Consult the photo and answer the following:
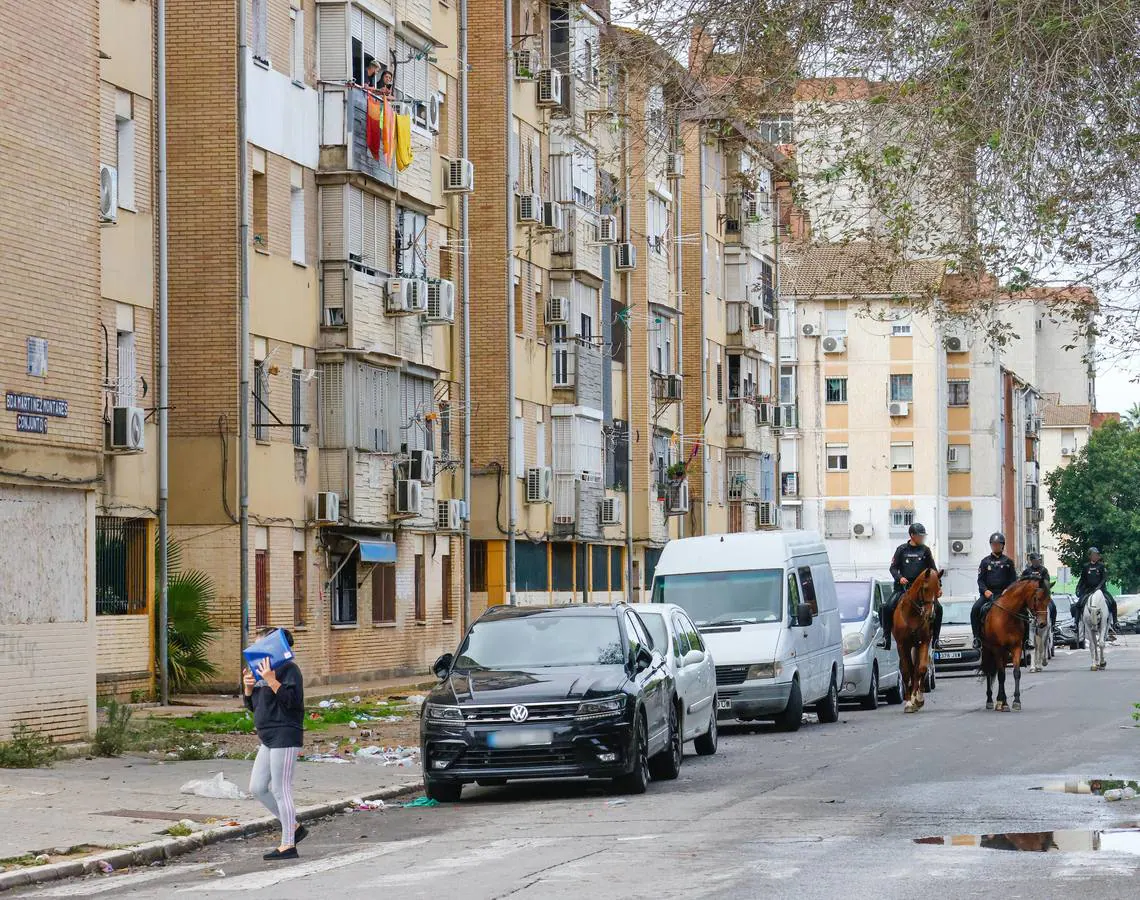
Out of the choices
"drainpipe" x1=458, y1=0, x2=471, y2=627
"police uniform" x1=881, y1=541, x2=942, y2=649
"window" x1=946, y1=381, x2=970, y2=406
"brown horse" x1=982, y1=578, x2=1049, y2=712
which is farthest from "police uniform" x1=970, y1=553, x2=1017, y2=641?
"window" x1=946, y1=381, x2=970, y2=406

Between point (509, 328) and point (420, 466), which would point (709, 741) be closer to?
point (420, 466)

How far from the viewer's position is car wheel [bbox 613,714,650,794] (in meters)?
17.8

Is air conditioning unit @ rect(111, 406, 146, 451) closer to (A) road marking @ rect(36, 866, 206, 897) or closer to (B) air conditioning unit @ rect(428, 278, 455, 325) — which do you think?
(B) air conditioning unit @ rect(428, 278, 455, 325)

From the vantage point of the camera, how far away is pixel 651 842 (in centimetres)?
1414

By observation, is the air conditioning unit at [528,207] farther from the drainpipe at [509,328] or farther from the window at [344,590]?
the window at [344,590]

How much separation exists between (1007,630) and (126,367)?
1341cm

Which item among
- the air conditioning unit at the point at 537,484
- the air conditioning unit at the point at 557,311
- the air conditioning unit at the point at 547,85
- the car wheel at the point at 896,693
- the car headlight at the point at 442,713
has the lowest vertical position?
the car wheel at the point at 896,693

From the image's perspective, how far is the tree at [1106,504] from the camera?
117 metres

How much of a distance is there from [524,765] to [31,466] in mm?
7150

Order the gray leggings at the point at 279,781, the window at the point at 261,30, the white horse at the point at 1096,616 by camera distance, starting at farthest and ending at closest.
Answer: the white horse at the point at 1096,616 → the window at the point at 261,30 → the gray leggings at the point at 279,781

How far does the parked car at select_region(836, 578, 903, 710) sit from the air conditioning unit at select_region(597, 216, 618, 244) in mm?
20032

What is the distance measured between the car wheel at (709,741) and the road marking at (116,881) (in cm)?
911

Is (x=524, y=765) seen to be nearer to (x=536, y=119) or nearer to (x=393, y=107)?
(x=393, y=107)

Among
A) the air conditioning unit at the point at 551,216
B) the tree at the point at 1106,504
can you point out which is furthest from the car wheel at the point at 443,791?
the tree at the point at 1106,504
